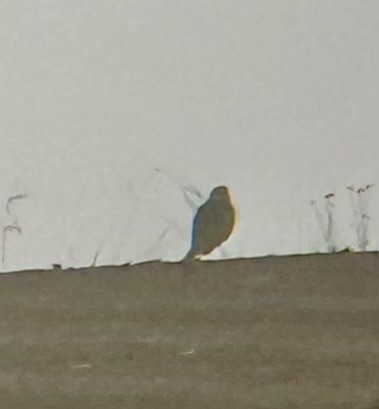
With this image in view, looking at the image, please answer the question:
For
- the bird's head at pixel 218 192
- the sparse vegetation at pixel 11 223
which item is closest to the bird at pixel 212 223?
the bird's head at pixel 218 192

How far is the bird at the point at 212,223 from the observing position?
0.63 meters

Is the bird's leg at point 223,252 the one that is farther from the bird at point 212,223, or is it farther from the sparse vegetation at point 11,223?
the sparse vegetation at point 11,223

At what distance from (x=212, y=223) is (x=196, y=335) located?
0.09 metres

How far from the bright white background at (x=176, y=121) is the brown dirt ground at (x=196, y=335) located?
2 cm

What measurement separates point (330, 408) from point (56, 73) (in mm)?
302

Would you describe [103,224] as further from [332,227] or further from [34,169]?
[332,227]

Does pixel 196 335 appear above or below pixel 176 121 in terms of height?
below

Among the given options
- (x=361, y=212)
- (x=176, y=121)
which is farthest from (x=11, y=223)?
(x=361, y=212)

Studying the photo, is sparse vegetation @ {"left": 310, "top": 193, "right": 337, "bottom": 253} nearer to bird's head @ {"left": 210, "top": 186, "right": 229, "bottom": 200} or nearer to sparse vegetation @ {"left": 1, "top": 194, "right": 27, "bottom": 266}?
bird's head @ {"left": 210, "top": 186, "right": 229, "bottom": 200}

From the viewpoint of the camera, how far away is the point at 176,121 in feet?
2.04

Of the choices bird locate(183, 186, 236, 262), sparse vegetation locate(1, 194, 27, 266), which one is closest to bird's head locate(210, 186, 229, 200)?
bird locate(183, 186, 236, 262)

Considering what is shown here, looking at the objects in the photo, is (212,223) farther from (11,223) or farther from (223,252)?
(11,223)

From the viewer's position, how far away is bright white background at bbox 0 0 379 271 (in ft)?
2.01

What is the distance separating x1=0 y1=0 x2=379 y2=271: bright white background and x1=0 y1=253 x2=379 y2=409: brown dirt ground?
19mm
